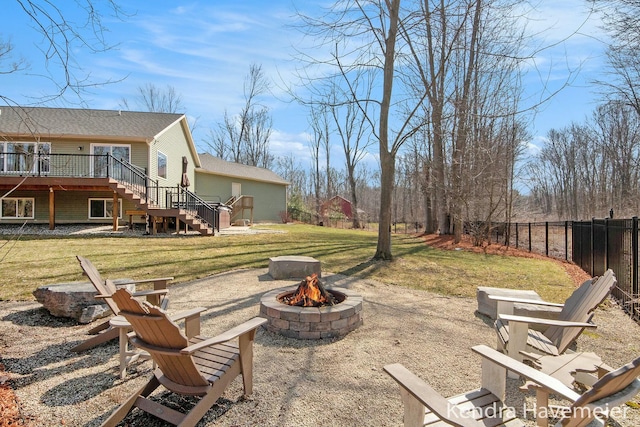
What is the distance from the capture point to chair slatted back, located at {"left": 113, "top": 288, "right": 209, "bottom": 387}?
7.30 ft

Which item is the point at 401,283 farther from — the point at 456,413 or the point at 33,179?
the point at 33,179

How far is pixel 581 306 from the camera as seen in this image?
11.0 ft

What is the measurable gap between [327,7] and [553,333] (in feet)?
28.3

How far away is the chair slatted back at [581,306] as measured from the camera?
10.3 ft

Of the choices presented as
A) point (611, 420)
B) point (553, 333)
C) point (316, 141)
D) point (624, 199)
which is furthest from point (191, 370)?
point (316, 141)

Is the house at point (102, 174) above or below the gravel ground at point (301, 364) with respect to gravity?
above

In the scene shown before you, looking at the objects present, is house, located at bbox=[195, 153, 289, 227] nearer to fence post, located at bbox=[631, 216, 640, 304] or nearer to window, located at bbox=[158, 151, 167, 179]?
window, located at bbox=[158, 151, 167, 179]

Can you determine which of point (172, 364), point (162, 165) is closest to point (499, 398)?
point (172, 364)

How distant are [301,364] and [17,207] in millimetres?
20151

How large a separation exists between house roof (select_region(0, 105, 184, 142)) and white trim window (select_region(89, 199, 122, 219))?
3.28m

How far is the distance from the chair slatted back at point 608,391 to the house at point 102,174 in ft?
46.4

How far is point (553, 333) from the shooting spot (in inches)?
140

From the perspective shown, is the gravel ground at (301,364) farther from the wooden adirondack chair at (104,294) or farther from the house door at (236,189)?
the house door at (236,189)

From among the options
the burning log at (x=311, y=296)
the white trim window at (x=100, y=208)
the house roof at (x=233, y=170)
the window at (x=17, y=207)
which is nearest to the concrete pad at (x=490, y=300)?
the burning log at (x=311, y=296)
